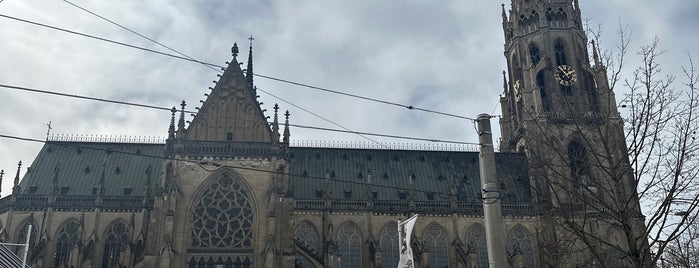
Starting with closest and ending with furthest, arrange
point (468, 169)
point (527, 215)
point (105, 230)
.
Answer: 1. point (105, 230)
2. point (527, 215)
3. point (468, 169)

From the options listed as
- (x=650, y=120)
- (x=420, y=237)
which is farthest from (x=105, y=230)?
(x=650, y=120)

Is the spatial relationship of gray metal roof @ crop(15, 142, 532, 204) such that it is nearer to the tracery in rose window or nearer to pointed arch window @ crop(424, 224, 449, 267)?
pointed arch window @ crop(424, 224, 449, 267)

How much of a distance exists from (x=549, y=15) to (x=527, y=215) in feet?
70.1

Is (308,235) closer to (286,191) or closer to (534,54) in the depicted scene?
(286,191)

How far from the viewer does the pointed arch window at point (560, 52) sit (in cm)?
5825

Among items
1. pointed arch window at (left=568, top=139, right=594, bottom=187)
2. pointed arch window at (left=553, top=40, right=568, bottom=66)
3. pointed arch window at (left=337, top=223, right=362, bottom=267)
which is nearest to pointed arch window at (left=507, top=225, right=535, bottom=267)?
pointed arch window at (left=568, top=139, right=594, bottom=187)

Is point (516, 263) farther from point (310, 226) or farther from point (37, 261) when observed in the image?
point (37, 261)

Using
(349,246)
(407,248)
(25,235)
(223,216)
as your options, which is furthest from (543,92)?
(25,235)

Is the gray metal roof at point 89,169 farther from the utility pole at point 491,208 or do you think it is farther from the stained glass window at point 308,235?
the utility pole at point 491,208

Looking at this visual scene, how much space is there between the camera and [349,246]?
49.4 m

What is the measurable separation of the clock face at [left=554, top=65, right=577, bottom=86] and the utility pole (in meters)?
43.3

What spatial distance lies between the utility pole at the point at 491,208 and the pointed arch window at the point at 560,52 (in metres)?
45.1

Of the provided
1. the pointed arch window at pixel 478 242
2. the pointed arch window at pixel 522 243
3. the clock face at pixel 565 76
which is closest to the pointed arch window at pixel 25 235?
the pointed arch window at pixel 478 242

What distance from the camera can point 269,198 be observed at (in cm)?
4262
